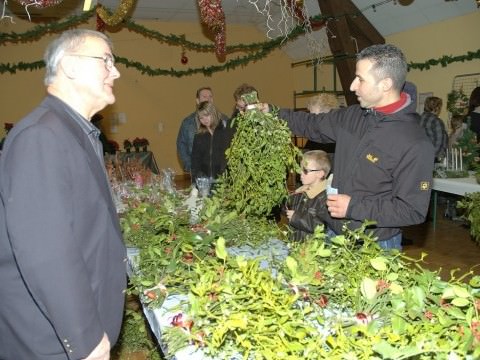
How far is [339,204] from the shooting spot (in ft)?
6.50

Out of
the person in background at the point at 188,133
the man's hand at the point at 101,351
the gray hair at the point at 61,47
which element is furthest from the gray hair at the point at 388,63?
the person in background at the point at 188,133

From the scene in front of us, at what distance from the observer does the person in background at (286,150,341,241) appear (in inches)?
93.9

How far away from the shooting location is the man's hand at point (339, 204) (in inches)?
77.8

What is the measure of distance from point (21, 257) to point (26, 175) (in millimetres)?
222

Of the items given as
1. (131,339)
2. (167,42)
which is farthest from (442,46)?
(131,339)

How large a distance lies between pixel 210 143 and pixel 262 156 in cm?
177

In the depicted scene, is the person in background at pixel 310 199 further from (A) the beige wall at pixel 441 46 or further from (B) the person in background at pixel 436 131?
(A) the beige wall at pixel 441 46

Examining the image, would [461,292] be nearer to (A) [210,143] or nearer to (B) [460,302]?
(B) [460,302]

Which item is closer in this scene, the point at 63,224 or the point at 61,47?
the point at 63,224

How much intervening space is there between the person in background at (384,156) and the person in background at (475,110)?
3852 mm

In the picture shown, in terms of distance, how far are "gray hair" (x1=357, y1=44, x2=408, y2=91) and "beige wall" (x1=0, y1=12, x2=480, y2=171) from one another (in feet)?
18.7

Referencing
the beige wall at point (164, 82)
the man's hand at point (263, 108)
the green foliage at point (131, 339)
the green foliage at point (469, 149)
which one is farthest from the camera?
the beige wall at point (164, 82)

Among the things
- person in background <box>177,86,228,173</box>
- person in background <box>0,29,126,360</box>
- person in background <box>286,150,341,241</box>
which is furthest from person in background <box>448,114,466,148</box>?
person in background <box>0,29,126,360</box>

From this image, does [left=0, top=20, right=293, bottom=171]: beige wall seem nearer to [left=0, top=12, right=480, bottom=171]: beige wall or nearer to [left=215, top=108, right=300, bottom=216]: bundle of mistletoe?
[left=0, top=12, right=480, bottom=171]: beige wall
